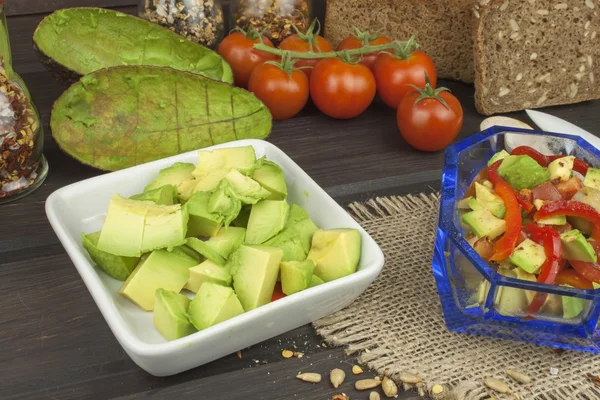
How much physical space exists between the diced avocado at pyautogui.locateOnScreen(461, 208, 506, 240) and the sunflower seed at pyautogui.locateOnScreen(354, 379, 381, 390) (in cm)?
29

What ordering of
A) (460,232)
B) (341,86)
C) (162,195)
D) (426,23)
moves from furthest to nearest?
1. (426,23)
2. (341,86)
3. (162,195)
4. (460,232)

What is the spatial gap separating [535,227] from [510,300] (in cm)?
12

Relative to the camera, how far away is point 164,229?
1.16 meters

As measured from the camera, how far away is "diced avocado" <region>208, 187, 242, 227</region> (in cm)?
120

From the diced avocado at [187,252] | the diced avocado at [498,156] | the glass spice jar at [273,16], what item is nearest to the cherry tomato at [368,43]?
the glass spice jar at [273,16]

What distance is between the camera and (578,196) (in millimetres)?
1182

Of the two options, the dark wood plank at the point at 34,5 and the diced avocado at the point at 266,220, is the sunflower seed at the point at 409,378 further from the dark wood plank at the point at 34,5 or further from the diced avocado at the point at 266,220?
the dark wood plank at the point at 34,5

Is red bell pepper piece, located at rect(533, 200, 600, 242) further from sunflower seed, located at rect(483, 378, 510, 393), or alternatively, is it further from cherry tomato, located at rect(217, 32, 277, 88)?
cherry tomato, located at rect(217, 32, 277, 88)

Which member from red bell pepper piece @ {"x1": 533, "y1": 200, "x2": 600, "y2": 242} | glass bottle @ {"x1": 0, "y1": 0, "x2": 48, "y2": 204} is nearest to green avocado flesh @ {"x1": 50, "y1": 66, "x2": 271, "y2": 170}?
glass bottle @ {"x1": 0, "y1": 0, "x2": 48, "y2": 204}

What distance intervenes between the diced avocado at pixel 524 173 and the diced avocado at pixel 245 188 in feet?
1.39

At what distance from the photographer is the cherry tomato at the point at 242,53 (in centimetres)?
193

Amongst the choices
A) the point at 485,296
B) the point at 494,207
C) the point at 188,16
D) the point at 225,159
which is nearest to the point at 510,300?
the point at 485,296

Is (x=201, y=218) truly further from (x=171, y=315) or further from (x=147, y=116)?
(x=147, y=116)

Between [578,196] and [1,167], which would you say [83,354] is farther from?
[578,196]
